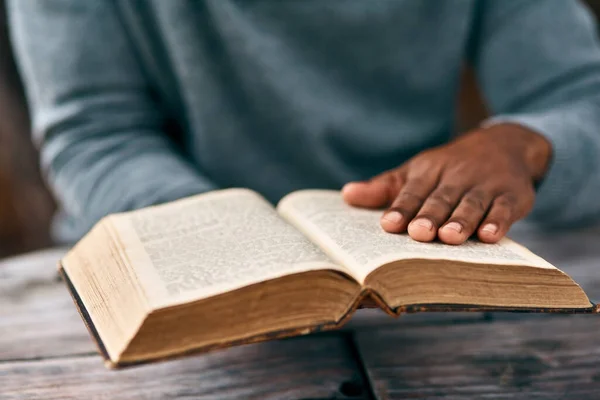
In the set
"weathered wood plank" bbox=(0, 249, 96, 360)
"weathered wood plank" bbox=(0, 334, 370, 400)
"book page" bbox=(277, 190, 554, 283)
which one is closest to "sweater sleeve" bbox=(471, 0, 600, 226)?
"book page" bbox=(277, 190, 554, 283)

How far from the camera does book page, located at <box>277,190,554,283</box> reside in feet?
1.44

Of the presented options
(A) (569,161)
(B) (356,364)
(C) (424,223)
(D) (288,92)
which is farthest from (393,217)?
(D) (288,92)

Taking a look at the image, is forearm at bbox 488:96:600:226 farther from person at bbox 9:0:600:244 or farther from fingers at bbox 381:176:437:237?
fingers at bbox 381:176:437:237

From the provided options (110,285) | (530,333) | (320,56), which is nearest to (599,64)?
(320,56)

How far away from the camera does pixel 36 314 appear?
65cm

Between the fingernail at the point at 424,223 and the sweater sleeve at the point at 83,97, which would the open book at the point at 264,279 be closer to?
the fingernail at the point at 424,223

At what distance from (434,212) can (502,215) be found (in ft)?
0.23

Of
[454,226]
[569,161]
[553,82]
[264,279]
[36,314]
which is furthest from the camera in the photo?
[553,82]

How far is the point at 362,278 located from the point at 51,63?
628 mm

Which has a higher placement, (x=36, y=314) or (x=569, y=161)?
(x=569, y=161)

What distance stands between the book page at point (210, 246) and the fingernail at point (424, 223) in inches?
3.9

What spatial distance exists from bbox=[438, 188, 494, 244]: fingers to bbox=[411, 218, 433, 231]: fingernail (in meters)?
0.01

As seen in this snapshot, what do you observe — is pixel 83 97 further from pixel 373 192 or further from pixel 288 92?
pixel 373 192

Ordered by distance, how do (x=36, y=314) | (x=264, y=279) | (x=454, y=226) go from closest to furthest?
(x=264, y=279)
(x=454, y=226)
(x=36, y=314)
